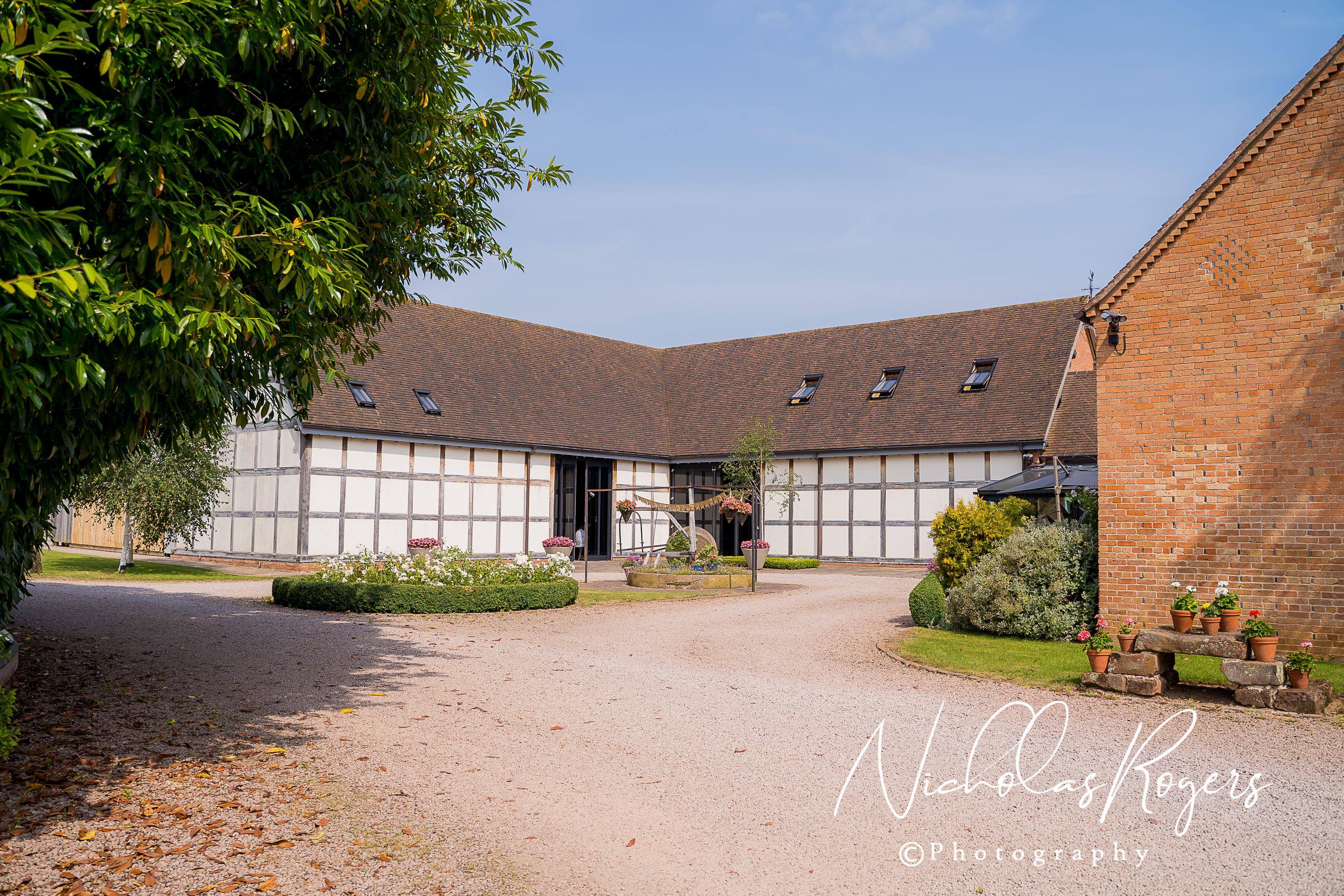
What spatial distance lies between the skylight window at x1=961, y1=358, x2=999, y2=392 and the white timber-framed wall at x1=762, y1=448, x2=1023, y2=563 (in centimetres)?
226

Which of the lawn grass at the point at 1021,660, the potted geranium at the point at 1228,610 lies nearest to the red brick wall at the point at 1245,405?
the lawn grass at the point at 1021,660

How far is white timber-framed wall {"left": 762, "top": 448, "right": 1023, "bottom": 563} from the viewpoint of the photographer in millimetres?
24484

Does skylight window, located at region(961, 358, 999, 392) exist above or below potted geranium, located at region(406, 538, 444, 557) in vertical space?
above

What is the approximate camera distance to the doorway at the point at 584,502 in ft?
93.2

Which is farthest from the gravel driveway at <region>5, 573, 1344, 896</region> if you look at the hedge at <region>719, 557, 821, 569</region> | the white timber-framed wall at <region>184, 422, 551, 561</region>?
the hedge at <region>719, 557, 821, 569</region>

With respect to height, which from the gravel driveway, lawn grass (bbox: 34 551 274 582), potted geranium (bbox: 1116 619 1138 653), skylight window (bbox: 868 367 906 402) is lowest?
the gravel driveway

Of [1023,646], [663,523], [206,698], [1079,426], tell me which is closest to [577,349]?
[663,523]

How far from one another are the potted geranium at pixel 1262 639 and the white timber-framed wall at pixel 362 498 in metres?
18.7

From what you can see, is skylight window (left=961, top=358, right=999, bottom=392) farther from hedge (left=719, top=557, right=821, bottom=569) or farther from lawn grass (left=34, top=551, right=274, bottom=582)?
lawn grass (left=34, top=551, right=274, bottom=582)

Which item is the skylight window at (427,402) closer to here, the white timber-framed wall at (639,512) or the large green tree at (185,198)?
the white timber-framed wall at (639,512)

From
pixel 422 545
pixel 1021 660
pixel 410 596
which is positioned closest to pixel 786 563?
pixel 422 545

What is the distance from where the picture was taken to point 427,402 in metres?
25.2

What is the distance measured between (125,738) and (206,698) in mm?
1333

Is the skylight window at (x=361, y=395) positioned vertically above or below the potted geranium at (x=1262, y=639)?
above
